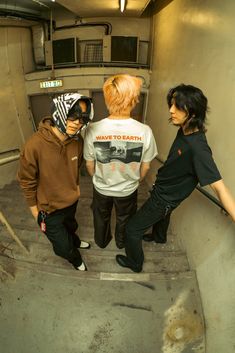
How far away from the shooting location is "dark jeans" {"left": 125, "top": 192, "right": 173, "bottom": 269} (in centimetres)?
169

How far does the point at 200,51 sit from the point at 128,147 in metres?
1.27

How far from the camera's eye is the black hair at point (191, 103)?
1.26m

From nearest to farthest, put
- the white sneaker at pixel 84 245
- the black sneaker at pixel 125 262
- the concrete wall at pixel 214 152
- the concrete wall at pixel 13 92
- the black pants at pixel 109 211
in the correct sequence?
the concrete wall at pixel 214 152 → the black pants at pixel 109 211 → the black sneaker at pixel 125 262 → the white sneaker at pixel 84 245 → the concrete wall at pixel 13 92

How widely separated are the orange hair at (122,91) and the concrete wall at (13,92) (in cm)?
330

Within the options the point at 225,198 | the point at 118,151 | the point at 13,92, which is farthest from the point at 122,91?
the point at 13,92

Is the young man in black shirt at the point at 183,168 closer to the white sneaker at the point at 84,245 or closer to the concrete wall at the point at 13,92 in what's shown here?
the white sneaker at the point at 84,245

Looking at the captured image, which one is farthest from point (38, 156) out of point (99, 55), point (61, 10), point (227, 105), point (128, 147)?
point (61, 10)

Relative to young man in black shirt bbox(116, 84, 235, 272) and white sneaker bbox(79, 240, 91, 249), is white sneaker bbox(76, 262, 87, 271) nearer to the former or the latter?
white sneaker bbox(79, 240, 91, 249)

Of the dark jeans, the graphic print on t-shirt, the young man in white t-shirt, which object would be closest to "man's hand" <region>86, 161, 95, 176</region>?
the young man in white t-shirt

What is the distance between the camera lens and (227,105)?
1550 millimetres

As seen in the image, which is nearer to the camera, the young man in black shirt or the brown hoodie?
the young man in black shirt

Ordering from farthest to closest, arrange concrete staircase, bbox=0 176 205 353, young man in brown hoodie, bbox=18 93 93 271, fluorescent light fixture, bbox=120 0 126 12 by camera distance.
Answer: fluorescent light fixture, bbox=120 0 126 12
concrete staircase, bbox=0 176 205 353
young man in brown hoodie, bbox=18 93 93 271

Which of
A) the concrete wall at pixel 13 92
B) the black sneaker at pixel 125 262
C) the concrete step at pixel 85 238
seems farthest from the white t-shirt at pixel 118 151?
the concrete wall at pixel 13 92

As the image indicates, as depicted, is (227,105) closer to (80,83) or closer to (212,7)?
(212,7)
